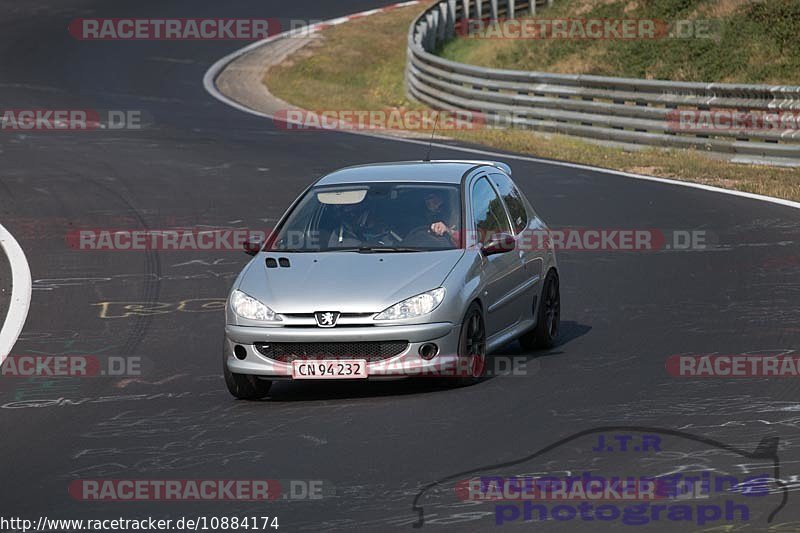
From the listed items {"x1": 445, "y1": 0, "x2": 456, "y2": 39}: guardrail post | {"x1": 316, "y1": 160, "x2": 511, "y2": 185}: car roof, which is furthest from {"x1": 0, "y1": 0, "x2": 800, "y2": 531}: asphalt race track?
{"x1": 445, "y1": 0, "x2": 456, "y2": 39}: guardrail post

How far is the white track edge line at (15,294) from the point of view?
1361 centimetres

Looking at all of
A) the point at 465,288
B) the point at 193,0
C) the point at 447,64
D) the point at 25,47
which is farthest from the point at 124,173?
the point at 193,0

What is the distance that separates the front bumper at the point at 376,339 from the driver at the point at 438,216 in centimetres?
108

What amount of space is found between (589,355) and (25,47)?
33800 mm

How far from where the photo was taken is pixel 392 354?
10688mm

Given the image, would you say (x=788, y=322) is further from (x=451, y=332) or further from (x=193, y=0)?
(x=193, y=0)

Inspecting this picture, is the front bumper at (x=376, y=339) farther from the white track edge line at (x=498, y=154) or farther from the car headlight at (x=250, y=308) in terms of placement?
the white track edge line at (x=498, y=154)

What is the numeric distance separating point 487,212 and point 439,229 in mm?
756

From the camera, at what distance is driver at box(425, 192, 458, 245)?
11.7 m

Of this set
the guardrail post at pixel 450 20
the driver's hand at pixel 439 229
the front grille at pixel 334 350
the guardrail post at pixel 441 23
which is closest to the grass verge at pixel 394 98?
the guardrail post at pixel 441 23

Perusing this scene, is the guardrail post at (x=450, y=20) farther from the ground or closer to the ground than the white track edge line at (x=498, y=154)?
farther from the ground

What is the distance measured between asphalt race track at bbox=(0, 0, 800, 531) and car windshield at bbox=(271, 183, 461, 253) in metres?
1.04

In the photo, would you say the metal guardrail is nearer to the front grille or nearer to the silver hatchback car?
the silver hatchback car

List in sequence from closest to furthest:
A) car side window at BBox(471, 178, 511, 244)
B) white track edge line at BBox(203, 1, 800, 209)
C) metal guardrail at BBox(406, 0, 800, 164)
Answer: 1. car side window at BBox(471, 178, 511, 244)
2. white track edge line at BBox(203, 1, 800, 209)
3. metal guardrail at BBox(406, 0, 800, 164)
